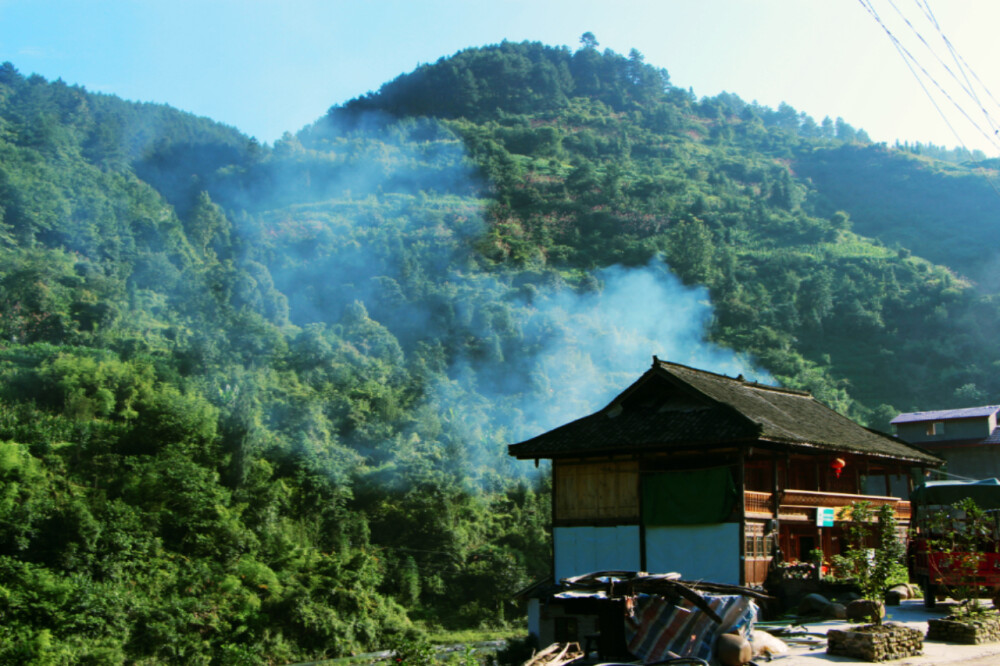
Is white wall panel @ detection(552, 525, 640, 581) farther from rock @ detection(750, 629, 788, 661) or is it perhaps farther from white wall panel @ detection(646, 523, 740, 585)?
rock @ detection(750, 629, 788, 661)

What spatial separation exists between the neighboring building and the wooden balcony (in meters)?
15.4

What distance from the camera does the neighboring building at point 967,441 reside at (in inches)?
1511

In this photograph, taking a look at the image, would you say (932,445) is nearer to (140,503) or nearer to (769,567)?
(769,567)

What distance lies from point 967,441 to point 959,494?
19.8 m

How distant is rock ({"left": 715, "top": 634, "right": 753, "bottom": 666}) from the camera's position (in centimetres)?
1437

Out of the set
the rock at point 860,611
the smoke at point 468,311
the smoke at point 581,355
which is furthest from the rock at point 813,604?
the smoke at point 581,355

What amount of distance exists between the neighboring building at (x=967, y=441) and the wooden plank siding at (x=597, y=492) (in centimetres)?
2180

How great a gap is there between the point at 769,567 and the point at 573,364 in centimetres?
4327

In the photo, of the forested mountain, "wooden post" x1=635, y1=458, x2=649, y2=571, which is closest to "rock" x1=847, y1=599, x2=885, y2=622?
"wooden post" x1=635, y1=458, x2=649, y2=571

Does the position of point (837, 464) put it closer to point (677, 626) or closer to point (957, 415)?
point (677, 626)

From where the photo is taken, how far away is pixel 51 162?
82750 mm

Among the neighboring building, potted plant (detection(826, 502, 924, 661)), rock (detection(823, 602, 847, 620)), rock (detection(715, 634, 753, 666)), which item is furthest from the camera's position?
the neighboring building

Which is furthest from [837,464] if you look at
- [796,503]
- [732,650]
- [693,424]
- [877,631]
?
[732,650]

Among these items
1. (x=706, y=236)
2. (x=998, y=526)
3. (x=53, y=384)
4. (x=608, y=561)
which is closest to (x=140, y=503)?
(x=53, y=384)
